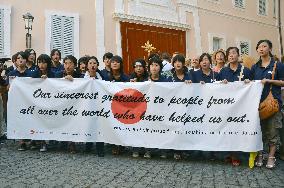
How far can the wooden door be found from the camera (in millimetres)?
17672

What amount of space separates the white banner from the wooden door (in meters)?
10.2

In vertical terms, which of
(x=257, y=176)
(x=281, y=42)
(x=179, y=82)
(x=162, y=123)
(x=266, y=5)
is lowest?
(x=257, y=176)

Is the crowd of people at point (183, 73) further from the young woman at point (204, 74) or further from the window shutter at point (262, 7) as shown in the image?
the window shutter at point (262, 7)

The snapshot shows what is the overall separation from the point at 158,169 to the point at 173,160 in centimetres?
78

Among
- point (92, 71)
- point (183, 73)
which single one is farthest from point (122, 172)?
point (92, 71)

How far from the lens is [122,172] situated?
19.0 ft

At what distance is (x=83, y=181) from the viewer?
17.2 ft

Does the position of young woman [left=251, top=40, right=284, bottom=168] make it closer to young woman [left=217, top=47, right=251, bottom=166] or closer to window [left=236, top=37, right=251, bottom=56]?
young woman [left=217, top=47, right=251, bottom=166]

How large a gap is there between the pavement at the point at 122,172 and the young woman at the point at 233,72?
0.72 ft

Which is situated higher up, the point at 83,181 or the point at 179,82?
the point at 179,82

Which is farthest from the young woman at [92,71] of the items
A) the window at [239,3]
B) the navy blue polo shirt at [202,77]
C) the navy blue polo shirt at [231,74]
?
the window at [239,3]

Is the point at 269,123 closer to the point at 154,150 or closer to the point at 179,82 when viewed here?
the point at 179,82

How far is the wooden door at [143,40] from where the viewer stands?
1767 cm

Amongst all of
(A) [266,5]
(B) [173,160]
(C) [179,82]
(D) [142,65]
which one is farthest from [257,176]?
(A) [266,5]
